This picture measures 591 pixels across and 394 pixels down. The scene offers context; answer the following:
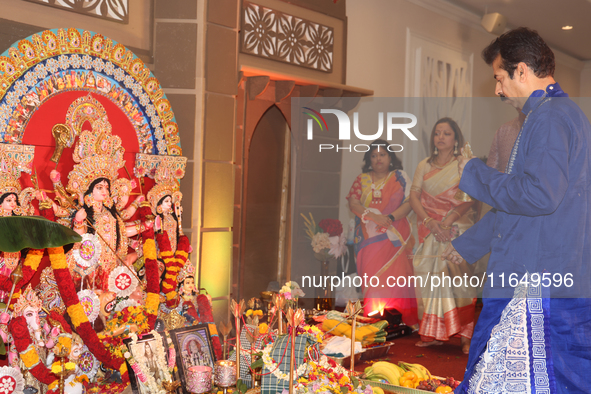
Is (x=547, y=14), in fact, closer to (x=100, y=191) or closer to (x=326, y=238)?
(x=326, y=238)

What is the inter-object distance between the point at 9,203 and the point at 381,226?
2.98 metres

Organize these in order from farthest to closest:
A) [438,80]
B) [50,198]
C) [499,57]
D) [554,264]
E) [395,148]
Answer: [438,80] < [395,148] < [50,198] < [499,57] < [554,264]

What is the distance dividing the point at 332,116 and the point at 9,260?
325cm

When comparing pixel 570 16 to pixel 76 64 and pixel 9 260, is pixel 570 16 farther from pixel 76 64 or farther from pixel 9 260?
pixel 9 260

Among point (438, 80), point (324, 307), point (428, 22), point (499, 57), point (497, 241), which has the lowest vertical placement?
point (324, 307)

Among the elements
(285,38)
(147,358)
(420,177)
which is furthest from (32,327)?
(420,177)

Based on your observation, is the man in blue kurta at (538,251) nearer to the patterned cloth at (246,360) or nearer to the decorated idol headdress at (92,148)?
the patterned cloth at (246,360)

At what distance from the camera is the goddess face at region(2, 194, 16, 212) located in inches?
91.0

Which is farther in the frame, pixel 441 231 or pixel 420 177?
pixel 420 177

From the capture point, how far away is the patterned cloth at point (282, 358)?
215 centimetres

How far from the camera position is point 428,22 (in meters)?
6.05

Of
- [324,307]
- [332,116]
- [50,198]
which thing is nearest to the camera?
[50,198]

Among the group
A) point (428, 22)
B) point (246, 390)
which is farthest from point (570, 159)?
point (428, 22)

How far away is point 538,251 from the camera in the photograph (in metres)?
1.64
